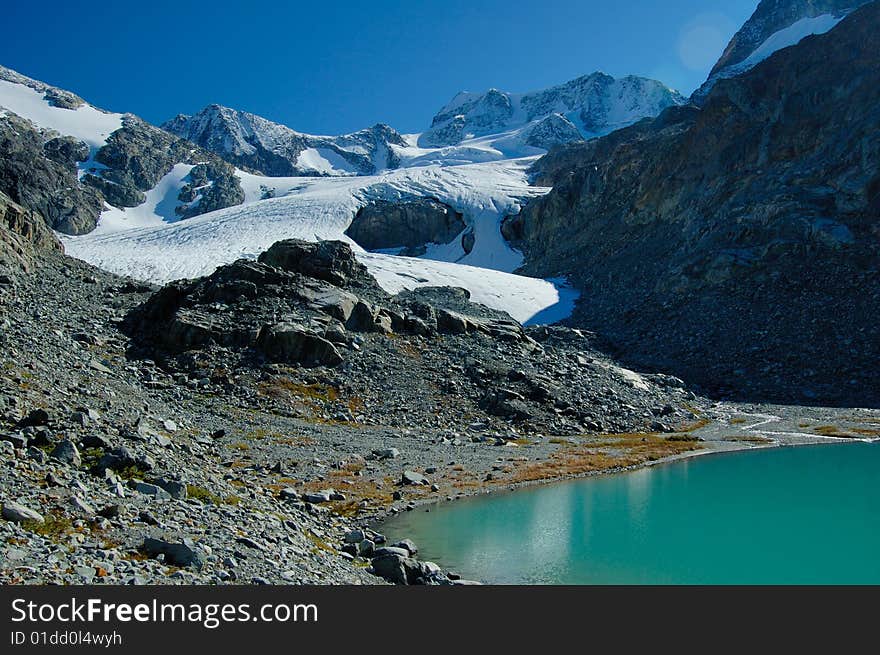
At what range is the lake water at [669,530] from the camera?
1789 cm

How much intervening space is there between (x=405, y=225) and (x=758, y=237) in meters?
90.9

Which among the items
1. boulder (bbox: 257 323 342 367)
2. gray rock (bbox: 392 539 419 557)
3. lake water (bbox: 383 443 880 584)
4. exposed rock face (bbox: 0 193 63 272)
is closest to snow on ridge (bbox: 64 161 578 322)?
exposed rock face (bbox: 0 193 63 272)

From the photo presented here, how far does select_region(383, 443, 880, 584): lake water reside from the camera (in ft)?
58.7

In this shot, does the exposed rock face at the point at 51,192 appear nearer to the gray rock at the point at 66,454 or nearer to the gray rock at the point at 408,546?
the gray rock at the point at 66,454

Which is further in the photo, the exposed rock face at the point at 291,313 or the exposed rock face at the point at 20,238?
the exposed rock face at the point at 20,238

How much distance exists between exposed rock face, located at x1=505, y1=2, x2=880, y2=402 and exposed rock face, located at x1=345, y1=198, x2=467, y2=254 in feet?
140

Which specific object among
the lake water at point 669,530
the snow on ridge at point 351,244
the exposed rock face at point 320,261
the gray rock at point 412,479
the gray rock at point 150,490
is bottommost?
the lake water at point 669,530

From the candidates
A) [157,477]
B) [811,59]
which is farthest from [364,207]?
[157,477]

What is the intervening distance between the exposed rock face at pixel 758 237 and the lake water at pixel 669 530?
30.2 m

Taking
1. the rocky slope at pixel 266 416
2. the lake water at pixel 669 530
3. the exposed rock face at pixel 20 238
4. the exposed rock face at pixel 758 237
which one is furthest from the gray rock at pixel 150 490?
the exposed rock face at pixel 758 237

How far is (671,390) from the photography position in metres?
55.2

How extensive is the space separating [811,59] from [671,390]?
71.5 meters

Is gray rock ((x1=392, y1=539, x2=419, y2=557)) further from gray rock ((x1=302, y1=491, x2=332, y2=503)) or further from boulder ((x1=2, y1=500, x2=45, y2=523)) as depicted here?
boulder ((x1=2, y1=500, x2=45, y2=523))

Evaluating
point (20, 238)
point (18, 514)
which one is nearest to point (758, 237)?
point (20, 238)
